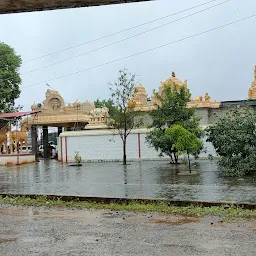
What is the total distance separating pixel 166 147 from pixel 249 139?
6.13m

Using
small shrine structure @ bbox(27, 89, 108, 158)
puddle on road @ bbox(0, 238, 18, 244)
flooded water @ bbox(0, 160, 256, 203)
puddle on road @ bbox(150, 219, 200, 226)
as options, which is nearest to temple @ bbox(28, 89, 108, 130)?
small shrine structure @ bbox(27, 89, 108, 158)

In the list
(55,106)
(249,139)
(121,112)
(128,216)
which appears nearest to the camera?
(128,216)

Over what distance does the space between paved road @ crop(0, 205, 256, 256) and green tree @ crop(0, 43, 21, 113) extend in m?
25.9

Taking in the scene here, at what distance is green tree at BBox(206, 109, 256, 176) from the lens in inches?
531

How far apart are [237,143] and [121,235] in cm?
870

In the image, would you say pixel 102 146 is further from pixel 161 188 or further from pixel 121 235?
pixel 121 235

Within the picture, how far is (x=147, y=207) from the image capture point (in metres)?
8.34

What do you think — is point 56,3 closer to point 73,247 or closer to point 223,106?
point 73,247

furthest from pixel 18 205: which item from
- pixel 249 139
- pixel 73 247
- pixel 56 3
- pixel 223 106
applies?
pixel 223 106

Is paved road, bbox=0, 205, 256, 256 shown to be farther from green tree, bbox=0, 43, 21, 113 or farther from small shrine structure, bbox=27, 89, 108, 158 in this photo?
green tree, bbox=0, 43, 21, 113

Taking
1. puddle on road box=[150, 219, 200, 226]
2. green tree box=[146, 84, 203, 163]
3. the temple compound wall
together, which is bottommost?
puddle on road box=[150, 219, 200, 226]

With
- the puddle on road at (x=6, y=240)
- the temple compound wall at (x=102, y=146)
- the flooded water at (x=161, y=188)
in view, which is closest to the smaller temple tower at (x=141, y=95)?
the temple compound wall at (x=102, y=146)

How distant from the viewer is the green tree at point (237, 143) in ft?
44.2

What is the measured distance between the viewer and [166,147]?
19.2 m
